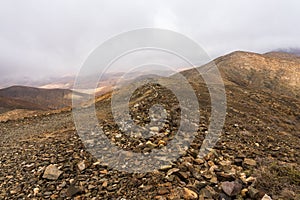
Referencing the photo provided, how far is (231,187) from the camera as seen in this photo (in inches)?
210

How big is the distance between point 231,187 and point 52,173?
13.7 ft

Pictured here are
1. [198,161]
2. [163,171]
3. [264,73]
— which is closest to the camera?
[163,171]

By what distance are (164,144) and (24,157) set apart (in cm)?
414

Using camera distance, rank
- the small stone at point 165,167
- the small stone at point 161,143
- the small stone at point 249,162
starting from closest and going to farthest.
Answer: the small stone at point 165,167 < the small stone at point 249,162 < the small stone at point 161,143

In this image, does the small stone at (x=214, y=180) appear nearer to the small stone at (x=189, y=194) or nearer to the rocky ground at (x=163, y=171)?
the rocky ground at (x=163, y=171)

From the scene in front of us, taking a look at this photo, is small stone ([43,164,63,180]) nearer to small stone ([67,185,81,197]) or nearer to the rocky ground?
the rocky ground

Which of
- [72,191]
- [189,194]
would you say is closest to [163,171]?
[189,194]

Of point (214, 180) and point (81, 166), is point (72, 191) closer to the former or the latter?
point (81, 166)

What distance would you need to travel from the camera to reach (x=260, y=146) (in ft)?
25.2

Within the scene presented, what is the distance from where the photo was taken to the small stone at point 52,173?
6.08 meters

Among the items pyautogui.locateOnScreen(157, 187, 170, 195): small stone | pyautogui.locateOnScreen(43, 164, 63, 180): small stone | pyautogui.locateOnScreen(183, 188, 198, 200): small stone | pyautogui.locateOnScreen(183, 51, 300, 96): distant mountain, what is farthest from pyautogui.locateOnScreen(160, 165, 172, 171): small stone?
pyautogui.locateOnScreen(183, 51, 300, 96): distant mountain

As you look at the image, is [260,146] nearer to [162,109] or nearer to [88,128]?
[162,109]

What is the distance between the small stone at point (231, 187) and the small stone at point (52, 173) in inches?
151

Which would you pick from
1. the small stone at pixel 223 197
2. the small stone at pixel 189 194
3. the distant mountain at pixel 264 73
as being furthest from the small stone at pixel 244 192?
the distant mountain at pixel 264 73
